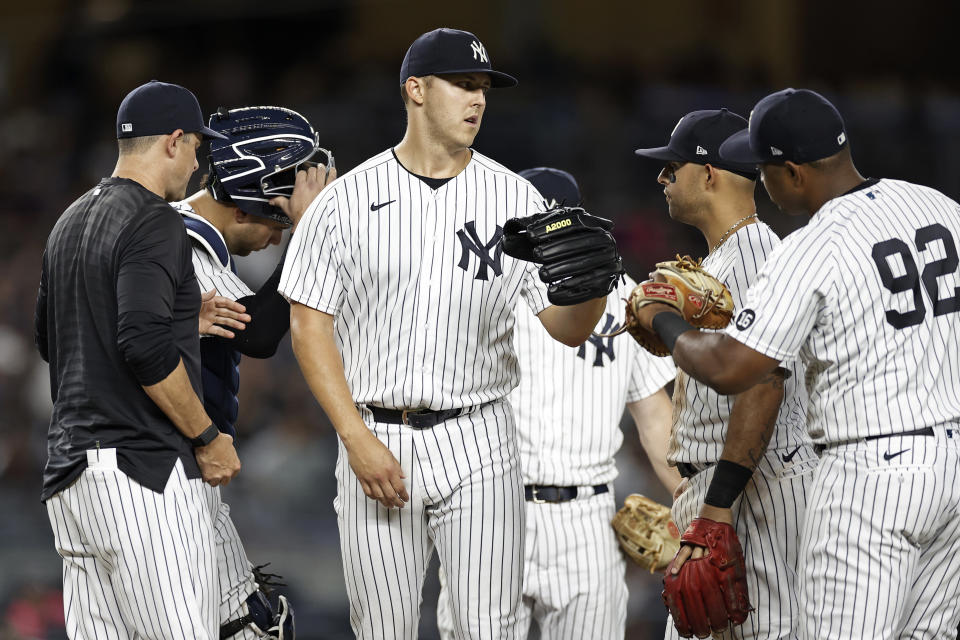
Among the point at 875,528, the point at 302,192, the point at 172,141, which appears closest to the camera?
the point at 875,528

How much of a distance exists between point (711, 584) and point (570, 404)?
1111 mm

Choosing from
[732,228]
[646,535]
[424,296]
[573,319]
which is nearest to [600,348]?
[646,535]

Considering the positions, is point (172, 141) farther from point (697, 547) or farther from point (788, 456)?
point (788, 456)

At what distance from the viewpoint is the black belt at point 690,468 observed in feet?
11.7

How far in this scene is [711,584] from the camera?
3.24 metres

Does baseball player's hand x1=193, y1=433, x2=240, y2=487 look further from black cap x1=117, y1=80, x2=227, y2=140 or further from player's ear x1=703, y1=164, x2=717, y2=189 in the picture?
player's ear x1=703, y1=164, x2=717, y2=189

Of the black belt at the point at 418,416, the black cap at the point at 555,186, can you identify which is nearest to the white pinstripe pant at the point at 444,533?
the black belt at the point at 418,416

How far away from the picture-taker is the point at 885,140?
9.01 metres

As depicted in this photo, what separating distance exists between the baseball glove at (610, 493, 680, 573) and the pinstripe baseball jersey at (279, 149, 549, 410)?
1.10 metres

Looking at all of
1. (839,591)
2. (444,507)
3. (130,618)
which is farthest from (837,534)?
(130,618)

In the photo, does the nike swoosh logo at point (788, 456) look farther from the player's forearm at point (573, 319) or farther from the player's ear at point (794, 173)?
the player's ear at point (794, 173)

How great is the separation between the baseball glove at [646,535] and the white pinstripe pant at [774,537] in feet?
2.21

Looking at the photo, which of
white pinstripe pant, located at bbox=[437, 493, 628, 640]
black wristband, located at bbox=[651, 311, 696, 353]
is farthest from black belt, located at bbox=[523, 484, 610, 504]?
black wristband, located at bbox=[651, 311, 696, 353]

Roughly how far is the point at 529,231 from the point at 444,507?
32.7 inches
